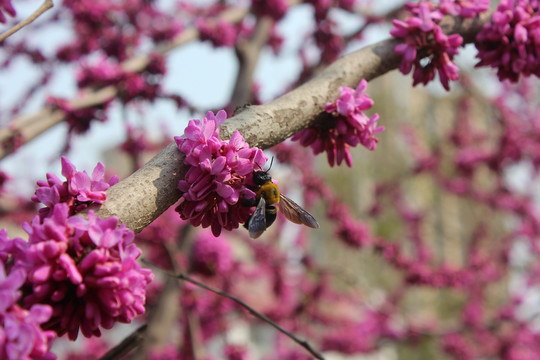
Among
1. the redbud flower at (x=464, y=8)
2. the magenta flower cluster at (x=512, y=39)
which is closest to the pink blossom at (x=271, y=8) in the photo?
the redbud flower at (x=464, y=8)

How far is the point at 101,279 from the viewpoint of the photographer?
3.06 ft

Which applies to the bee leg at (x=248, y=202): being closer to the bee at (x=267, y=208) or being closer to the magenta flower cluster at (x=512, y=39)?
the bee at (x=267, y=208)

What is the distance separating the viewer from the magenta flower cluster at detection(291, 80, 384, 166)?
57.8 inches

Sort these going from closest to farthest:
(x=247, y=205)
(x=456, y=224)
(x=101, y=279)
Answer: (x=101, y=279) → (x=247, y=205) → (x=456, y=224)

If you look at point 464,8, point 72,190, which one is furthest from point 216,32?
point 72,190

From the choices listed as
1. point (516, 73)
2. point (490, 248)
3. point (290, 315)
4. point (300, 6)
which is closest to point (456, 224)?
point (490, 248)

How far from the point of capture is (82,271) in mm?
947

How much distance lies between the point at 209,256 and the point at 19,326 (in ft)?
9.18

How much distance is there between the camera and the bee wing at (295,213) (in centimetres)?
147

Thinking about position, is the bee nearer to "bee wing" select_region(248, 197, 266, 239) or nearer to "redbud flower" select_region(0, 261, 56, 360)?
"bee wing" select_region(248, 197, 266, 239)

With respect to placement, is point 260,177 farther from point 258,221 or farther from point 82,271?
point 82,271

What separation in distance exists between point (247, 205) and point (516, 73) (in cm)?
124

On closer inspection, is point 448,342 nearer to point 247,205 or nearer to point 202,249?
point 202,249

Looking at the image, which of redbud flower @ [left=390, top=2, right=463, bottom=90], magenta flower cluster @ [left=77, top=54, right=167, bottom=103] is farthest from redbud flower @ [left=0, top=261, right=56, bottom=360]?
magenta flower cluster @ [left=77, top=54, right=167, bottom=103]
